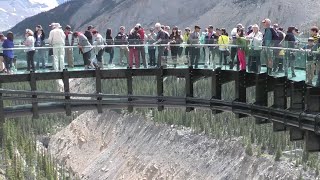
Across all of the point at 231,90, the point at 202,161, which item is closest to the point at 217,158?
the point at 202,161

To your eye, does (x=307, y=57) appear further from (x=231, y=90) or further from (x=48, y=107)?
(x=231, y=90)

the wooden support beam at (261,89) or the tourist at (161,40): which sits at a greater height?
the tourist at (161,40)

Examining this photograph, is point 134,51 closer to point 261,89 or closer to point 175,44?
point 175,44

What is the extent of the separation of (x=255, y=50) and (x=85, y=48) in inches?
297

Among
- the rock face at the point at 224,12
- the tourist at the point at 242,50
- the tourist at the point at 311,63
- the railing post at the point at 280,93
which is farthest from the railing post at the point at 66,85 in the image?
the rock face at the point at 224,12

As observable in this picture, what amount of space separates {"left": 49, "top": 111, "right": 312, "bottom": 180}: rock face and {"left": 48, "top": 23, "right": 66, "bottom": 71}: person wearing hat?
55995 mm

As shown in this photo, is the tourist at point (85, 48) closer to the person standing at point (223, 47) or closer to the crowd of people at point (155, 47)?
the crowd of people at point (155, 47)

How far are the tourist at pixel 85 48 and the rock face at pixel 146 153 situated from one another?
180 feet

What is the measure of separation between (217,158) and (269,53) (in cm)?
6939

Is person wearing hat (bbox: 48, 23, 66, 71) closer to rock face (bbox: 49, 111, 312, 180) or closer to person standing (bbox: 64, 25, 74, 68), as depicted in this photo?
person standing (bbox: 64, 25, 74, 68)

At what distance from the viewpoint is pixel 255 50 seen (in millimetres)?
25844

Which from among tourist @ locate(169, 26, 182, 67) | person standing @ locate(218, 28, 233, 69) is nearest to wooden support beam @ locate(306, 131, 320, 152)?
person standing @ locate(218, 28, 233, 69)

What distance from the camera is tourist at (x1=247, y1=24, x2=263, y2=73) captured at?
25.7m

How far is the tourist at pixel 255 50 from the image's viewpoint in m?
25.7
